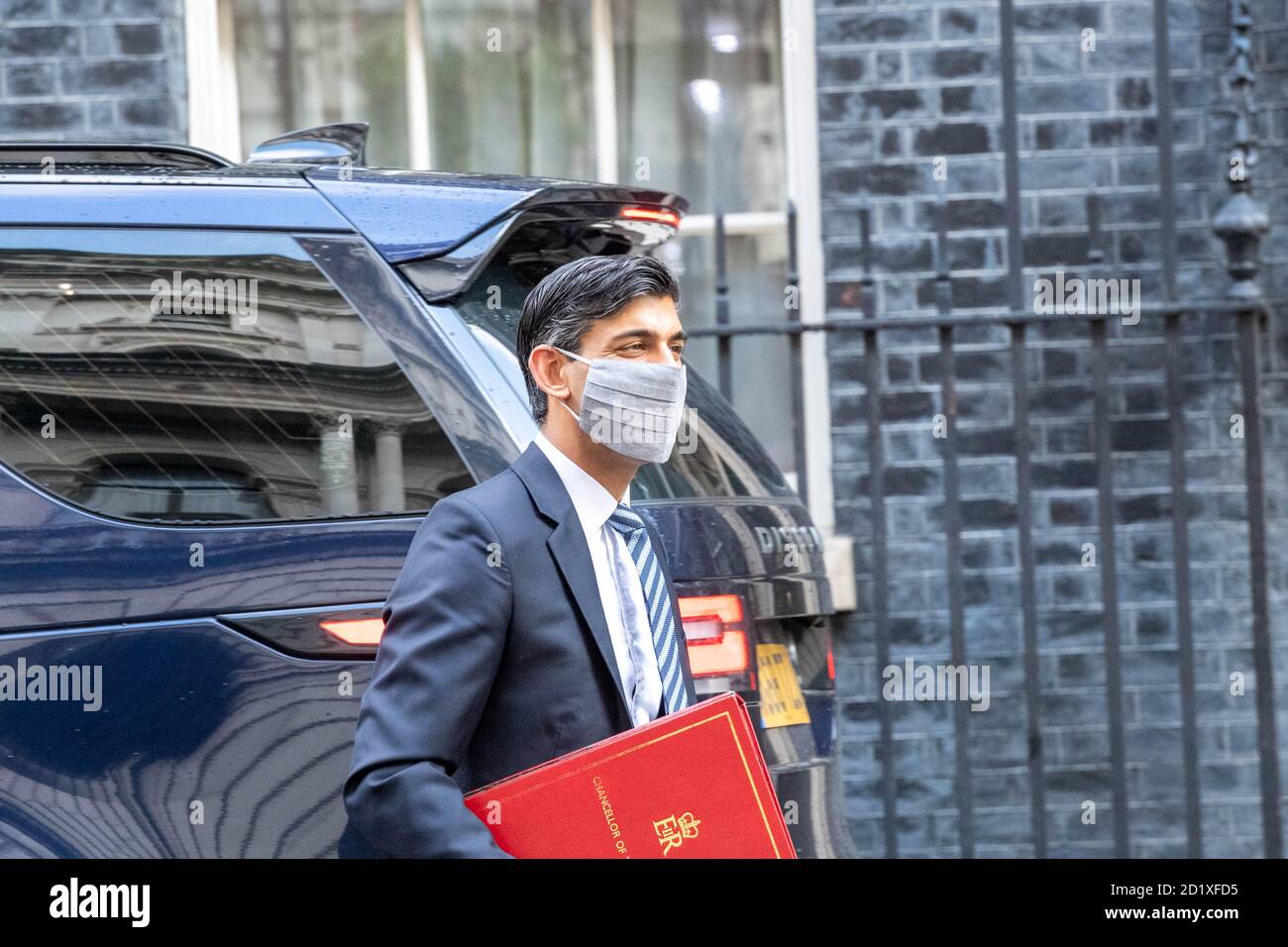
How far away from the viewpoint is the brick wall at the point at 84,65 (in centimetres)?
621

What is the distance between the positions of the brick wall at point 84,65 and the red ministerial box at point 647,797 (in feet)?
16.8

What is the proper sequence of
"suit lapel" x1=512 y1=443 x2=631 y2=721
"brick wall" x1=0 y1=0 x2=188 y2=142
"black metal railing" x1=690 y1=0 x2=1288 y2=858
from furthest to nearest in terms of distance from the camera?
1. "brick wall" x1=0 y1=0 x2=188 y2=142
2. "black metal railing" x1=690 y1=0 x2=1288 y2=858
3. "suit lapel" x1=512 y1=443 x2=631 y2=721

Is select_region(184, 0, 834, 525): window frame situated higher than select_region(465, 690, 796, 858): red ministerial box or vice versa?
select_region(184, 0, 834, 525): window frame

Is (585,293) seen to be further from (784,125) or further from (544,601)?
(784,125)

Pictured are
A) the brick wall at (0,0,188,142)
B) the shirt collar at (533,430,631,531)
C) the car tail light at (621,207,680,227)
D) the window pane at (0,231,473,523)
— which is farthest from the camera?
the brick wall at (0,0,188,142)

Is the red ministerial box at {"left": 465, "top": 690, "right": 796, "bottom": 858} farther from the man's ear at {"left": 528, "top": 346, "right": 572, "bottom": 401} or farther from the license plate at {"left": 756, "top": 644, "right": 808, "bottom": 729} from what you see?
the license plate at {"left": 756, "top": 644, "right": 808, "bottom": 729}

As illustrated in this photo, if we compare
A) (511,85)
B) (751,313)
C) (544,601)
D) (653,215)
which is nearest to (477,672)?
(544,601)

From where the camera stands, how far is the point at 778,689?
315 centimetres

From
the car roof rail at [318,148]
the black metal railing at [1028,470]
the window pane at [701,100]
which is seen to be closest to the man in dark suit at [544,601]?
the car roof rail at [318,148]

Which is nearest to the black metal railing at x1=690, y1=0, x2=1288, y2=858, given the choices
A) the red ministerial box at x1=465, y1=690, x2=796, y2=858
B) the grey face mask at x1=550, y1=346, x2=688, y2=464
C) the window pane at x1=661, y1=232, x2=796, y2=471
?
the window pane at x1=661, y1=232, x2=796, y2=471

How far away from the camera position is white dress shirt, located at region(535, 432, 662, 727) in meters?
2.10

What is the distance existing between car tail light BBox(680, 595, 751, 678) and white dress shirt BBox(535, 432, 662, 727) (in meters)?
0.71

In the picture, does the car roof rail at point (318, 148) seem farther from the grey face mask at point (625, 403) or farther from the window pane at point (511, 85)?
the window pane at point (511, 85)

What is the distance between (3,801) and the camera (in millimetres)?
2572
